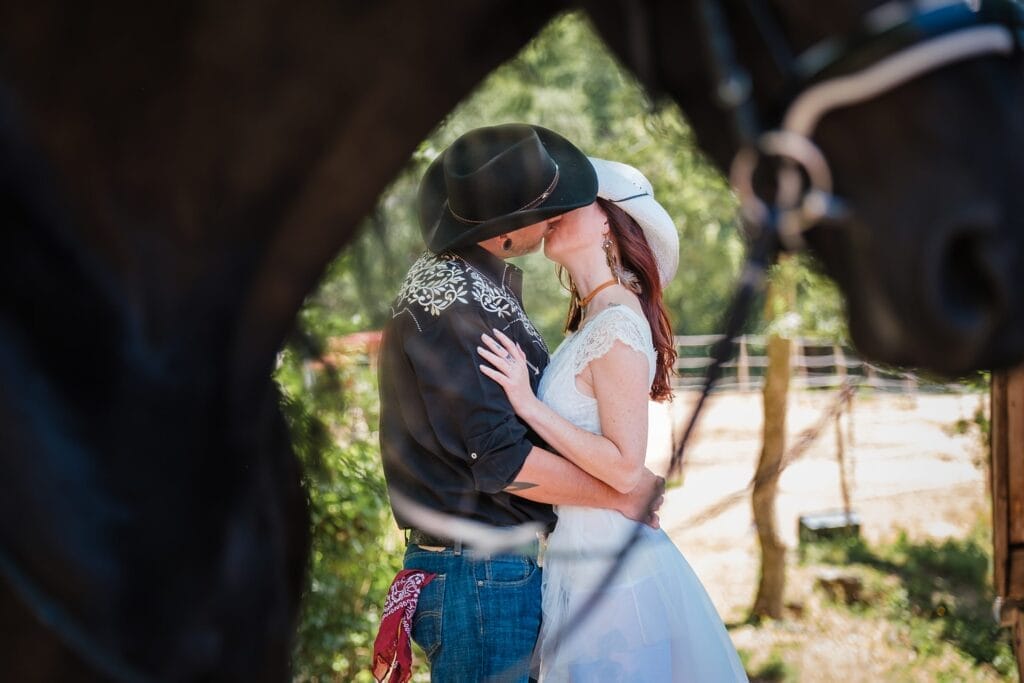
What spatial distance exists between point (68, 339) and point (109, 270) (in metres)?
0.10

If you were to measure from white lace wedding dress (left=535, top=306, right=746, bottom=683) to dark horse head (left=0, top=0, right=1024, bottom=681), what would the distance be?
952 mm

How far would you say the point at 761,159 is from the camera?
1.30 m

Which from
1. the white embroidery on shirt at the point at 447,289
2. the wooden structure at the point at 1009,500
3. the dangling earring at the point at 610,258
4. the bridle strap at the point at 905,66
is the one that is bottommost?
the wooden structure at the point at 1009,500

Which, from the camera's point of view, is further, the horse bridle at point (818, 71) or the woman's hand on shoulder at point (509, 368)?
the woman's hand on shoulder at point (509, 368)

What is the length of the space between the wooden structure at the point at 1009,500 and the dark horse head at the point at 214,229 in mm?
2869

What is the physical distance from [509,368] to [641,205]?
61 centimetres

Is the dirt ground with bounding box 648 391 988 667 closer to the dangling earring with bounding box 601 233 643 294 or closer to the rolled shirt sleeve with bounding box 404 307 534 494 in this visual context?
the dangling earring with bounding box 601 233 643 294

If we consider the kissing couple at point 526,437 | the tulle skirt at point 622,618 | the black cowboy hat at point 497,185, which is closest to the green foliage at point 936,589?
the tulle skirt at point 622,618

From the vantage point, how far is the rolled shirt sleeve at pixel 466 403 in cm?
205

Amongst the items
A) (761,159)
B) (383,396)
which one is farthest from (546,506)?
(761,159)

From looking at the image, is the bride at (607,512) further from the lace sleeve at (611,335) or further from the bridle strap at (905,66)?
the bridle strap at (905,66)

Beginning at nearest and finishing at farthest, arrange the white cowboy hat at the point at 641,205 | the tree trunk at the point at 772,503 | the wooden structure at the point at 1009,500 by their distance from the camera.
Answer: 1. the white cowboy hat at the point at 641,205
2. the wooden structure at the point at 1009,500
3. the tree trunk at the point at 772,503

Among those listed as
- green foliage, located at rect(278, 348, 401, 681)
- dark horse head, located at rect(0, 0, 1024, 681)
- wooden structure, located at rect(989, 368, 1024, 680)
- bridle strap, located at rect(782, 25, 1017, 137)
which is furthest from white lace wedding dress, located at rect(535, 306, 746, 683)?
wooden structure, located at rect(989, 368, 1024, 680)

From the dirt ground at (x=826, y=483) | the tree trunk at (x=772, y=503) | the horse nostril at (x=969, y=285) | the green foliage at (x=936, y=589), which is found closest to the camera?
the horse nostril at (x=969, y=285)
